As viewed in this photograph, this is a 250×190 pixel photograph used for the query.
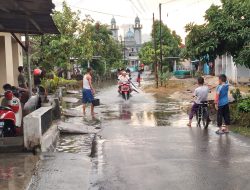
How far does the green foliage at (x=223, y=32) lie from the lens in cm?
1382

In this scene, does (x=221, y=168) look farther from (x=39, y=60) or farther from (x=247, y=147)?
(x=39, y=60)

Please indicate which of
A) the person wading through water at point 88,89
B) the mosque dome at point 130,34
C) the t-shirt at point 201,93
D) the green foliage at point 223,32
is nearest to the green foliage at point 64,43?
the person wading through water at point 88,89

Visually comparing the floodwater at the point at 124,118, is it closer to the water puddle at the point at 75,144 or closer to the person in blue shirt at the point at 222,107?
the water puddle at the point at 75,144

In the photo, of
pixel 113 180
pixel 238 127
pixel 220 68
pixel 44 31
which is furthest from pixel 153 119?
pixel 220 68

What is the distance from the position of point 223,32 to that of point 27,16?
22.1 ft

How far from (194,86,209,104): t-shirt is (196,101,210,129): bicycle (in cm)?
13

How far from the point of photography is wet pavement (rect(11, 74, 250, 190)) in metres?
6.91

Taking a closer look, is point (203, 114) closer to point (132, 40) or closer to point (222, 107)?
point (222, 107)

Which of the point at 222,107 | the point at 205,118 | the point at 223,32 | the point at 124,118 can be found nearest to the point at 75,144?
the point at 222,107

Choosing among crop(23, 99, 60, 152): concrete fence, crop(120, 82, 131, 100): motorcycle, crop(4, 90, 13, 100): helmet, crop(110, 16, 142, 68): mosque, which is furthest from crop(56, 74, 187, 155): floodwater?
crop(110, 16, 142, 68): mosque

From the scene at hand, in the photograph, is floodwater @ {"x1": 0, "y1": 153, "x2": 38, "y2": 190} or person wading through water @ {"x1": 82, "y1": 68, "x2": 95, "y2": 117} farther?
person wading through water @ {"x1": 82, "y1": 68, "x2": 95, "y2": 117}

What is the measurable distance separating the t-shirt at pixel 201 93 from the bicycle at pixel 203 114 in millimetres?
129

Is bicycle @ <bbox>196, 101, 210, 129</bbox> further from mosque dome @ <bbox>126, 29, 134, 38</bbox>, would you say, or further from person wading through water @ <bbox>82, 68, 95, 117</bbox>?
mosque dome @ <bbox>126, 29, 134, 38</bbox>

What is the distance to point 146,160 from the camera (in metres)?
8.59
